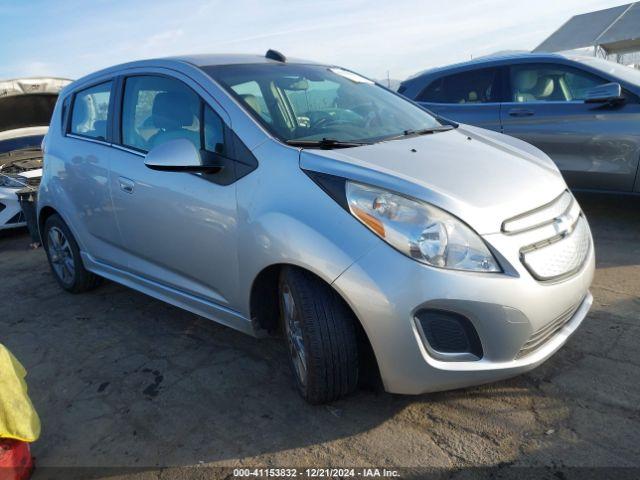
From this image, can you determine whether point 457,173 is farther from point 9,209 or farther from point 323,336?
point 9,209

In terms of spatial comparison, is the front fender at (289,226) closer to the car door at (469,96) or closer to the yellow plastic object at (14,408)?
the yellow plastic object at (14,408)

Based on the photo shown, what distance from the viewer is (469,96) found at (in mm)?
5445

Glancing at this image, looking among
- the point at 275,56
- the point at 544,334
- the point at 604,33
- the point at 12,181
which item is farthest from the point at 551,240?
the point at 604,33

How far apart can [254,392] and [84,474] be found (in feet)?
2.65

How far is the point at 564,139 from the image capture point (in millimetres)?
4750

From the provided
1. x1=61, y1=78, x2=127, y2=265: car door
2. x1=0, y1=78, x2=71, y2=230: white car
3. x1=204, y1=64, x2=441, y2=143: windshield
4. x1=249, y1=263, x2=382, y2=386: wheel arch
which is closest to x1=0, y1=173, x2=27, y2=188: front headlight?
x1=0, y1=78, x2=71, y2=230: white car

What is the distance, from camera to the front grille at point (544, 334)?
2.08 m

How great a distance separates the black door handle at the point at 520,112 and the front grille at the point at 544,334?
318 cm

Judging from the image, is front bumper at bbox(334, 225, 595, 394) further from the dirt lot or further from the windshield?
the windshield

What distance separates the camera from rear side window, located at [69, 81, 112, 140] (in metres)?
3.49

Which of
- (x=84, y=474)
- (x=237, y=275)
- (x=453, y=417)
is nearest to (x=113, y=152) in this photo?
(x=237, y=275)

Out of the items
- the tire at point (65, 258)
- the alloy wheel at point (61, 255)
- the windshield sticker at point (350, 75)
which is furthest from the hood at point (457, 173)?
the alloy wheel at point (61, 255)

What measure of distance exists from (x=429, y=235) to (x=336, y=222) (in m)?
0.37

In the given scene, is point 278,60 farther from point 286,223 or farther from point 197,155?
point 286,223
